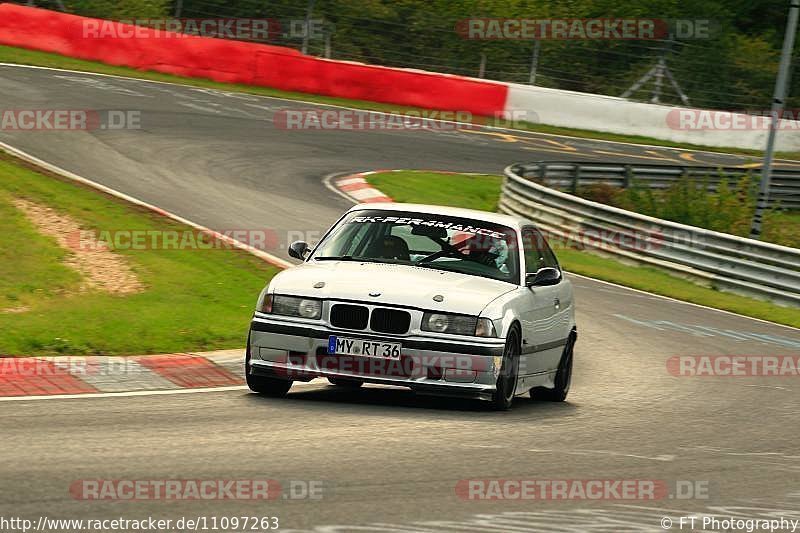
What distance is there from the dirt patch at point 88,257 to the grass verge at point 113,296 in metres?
0.11

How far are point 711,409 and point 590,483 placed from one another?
4028 mm

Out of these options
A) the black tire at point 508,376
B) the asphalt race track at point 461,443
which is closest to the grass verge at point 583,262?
the asphalt race track at point 461,443

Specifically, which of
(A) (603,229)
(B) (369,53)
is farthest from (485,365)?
(B) (369,53)

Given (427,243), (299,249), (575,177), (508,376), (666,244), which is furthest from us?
(575,177)

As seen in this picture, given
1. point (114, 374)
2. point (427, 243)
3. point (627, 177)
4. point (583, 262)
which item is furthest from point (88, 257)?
point (627, 177)

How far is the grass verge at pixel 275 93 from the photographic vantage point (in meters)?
32.6

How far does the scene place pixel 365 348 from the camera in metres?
9.44

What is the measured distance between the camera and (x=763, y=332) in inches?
677

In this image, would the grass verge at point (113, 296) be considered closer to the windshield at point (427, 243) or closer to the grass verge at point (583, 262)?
the windshield at point (427, 243)

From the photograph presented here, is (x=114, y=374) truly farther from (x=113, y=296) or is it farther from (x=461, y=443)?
(x=461, y=443)

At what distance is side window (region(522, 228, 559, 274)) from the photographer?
10.9 meters

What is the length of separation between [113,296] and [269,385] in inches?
155

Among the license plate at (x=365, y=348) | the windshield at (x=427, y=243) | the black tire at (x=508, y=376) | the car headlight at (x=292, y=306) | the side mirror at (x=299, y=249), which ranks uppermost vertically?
the windshield at (x=427, y=243)

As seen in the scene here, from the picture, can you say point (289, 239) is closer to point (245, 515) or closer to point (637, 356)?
point (637, 356)
